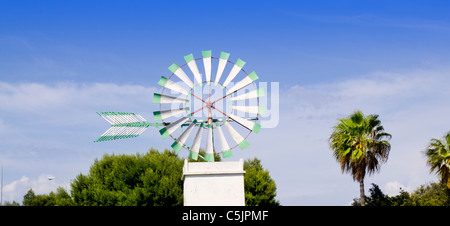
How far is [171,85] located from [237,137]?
3.91 metres

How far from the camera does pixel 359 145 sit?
111ft

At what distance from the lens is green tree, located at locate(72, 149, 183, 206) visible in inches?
1699

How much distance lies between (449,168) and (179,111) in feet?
63.0

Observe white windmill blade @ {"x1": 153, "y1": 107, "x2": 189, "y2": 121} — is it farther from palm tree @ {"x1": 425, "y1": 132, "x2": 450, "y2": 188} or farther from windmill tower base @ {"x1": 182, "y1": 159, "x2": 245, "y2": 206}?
palm tree @ {"x1": 425, "y1": 132, "x2": 450, "y2": 188}

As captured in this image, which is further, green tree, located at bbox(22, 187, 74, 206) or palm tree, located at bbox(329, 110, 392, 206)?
green tree, located at bbox(22, 187, 74, 206)

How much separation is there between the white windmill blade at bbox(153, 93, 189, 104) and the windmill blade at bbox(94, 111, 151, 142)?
158cm

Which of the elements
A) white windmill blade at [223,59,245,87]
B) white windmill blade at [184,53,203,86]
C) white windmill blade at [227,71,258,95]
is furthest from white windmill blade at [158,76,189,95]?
white windmill blade at [227,71,258,95]

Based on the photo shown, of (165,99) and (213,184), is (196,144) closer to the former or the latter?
(213,184)

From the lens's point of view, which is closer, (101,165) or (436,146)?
(436,146)

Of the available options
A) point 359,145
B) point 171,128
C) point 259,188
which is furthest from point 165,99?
point 259,188
